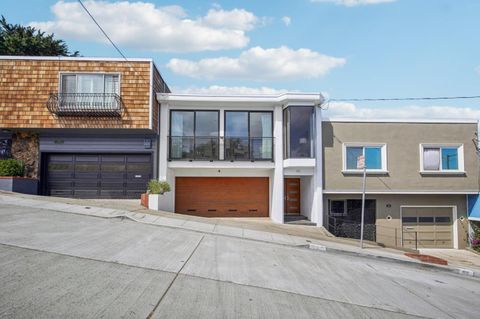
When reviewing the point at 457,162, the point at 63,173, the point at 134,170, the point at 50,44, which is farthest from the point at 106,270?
the point at 50,44

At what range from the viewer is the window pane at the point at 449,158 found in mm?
16078

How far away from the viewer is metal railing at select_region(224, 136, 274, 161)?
15.7 meters

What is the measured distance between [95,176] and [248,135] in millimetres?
7043

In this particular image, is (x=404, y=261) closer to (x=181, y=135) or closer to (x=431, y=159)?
(x=431, y=159)

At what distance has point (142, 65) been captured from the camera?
14359 mm

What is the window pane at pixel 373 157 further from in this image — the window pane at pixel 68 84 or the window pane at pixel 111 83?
the window pane at pixel 68 84

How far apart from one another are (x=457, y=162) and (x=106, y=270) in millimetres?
16110

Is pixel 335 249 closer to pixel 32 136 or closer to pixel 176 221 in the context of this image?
pixel 176 221

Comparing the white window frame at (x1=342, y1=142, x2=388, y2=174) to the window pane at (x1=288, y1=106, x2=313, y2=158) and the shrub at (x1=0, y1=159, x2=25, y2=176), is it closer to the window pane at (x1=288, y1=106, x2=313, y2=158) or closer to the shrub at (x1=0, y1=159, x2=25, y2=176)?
the window pane at (x1=288, y1=106, x2=313, y2=158)

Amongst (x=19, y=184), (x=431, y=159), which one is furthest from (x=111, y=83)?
(x=431, y=159)

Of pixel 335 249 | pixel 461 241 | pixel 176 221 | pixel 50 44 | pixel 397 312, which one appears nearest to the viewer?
pixel 397 312

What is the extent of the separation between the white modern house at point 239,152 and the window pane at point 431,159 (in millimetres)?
5011

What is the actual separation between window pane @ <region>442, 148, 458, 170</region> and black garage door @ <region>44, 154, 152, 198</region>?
13.5 meters

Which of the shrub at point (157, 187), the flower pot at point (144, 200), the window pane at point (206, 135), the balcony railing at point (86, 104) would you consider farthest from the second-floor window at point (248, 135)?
the balcony railing at point (86, 104)
